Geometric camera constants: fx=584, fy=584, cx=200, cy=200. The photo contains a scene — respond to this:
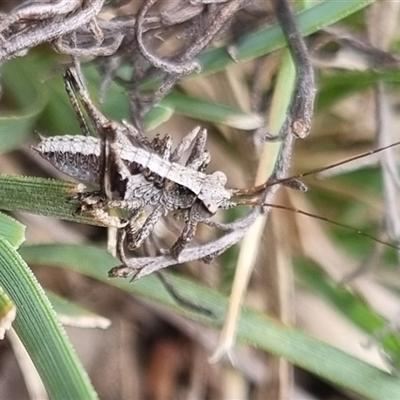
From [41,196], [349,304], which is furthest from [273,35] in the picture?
[349,304]

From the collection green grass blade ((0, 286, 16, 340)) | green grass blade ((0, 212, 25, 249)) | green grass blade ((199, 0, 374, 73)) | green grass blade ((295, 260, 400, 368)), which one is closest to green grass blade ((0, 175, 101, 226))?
green grass blade ((0, 212, 25, 249))

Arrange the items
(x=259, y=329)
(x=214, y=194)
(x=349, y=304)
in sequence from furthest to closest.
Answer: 1. (x=349, y=304)
2. (x=259, y=329)
3. (x=214, y=194)

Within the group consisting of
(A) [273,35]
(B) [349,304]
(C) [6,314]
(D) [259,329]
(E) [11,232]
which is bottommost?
(C) [6,314]

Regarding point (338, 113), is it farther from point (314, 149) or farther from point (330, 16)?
point (330, 16)

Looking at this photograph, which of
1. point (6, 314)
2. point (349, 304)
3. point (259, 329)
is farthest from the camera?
point (349, 304)

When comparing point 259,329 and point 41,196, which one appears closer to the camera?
point 41,196

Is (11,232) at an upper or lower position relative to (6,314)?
upper

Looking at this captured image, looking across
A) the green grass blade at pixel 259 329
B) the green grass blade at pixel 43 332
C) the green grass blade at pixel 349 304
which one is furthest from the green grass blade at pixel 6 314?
the green grass blade at pixel 349 304

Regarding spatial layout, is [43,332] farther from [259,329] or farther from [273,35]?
[273,35]
